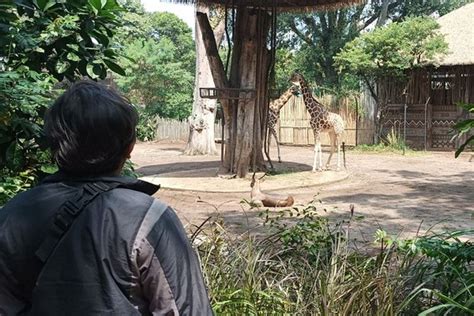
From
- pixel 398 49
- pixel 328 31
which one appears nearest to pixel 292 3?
pixel 398 49

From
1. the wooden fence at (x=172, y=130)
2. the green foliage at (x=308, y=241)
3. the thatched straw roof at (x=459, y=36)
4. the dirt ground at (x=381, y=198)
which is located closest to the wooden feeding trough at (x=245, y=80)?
the dirt ground at (x=381, y=198)

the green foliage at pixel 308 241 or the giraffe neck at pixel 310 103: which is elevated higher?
the giraffe neck at pixel 310 103

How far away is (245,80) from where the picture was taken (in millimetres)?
11984

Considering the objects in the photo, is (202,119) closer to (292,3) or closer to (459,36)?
(292,3)

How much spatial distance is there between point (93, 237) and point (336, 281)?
1.71 meters

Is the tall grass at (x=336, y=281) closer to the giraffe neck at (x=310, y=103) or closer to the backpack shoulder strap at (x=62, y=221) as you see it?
the backpack shoulder strap at (x=62, y=221)

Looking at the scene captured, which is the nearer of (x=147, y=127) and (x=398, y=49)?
(x=398, y=49)

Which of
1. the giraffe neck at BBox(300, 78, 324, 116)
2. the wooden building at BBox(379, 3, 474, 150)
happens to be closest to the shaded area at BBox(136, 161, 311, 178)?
the giraffe neck at BBox(300, 78, 324, 116)

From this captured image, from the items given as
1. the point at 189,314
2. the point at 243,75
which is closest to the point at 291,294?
the point at 189,314

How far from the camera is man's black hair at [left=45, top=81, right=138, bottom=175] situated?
4.69 ft

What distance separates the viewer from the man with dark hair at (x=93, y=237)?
4.48 feet

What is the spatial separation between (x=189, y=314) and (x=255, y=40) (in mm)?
11152

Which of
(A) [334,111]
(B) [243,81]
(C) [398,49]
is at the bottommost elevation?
(A) [334,111]

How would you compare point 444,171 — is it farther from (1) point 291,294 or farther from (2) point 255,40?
(1) point 291,294
